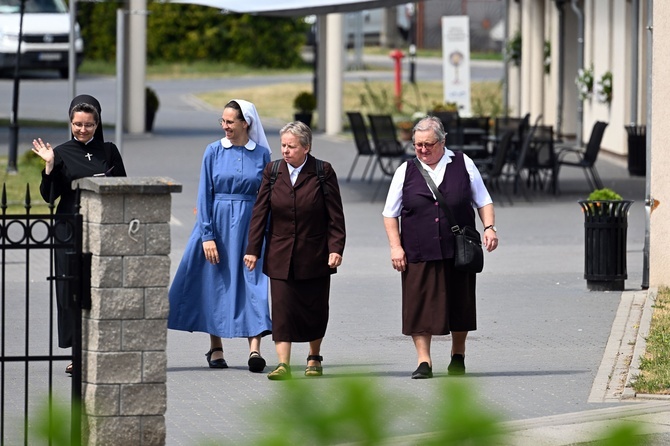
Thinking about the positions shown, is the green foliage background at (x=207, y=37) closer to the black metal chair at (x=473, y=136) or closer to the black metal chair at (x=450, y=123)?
the black metal chair at (x=473, y=136)

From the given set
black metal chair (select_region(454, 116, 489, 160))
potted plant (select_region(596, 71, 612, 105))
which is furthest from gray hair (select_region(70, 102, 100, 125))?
potted plant (select_region(596, 71, 612, 105))

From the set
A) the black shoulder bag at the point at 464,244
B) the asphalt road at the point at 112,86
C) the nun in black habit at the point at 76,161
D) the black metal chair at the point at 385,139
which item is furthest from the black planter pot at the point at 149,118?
the black shoulder bag at the point at 464,244

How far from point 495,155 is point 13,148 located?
6.97 meters

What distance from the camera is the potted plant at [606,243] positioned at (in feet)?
37.6

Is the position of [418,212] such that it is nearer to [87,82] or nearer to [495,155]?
[495,155]

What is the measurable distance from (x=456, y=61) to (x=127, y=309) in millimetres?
22422

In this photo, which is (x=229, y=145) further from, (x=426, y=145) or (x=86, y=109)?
(x=426, y=145)

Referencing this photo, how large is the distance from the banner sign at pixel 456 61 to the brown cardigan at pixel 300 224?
1959 centimetres

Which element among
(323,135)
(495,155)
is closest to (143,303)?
(495,155)

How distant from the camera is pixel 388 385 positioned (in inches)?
81.8

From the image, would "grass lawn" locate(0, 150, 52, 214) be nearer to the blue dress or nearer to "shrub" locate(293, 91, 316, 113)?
the blue dress

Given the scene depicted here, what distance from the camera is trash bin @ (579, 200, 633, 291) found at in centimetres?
1147

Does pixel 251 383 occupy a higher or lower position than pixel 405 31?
lower

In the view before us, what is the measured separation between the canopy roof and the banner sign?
881 centimetres
